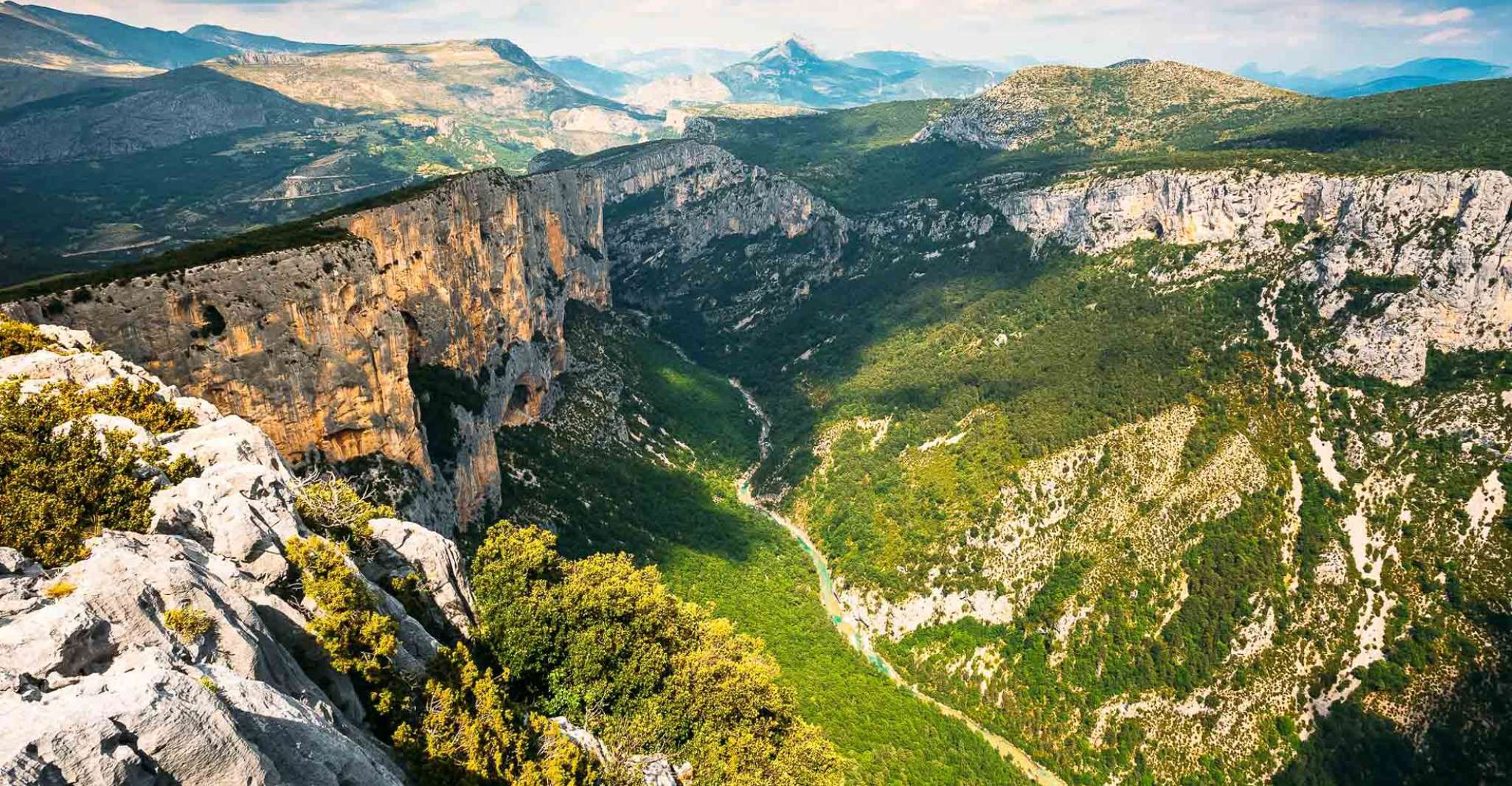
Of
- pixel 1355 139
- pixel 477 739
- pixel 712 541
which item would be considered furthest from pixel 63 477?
pixel 1355 139

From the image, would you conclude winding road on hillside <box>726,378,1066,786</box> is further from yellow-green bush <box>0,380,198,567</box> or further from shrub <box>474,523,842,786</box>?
yellow-green bush <box>0,380,198,567</box>

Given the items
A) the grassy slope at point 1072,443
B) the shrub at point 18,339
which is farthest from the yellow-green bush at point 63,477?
the grassy slope at point 1072,443

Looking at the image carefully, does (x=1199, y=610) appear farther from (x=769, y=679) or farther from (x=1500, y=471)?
(x=769, y=679)

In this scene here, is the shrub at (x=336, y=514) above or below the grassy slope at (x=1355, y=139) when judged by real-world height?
below

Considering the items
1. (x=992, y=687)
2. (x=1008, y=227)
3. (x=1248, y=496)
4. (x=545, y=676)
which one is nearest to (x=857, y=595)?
(x=992, y=687)

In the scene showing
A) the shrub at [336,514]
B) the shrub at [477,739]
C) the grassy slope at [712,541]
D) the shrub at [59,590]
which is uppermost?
the shrub at [59,590]

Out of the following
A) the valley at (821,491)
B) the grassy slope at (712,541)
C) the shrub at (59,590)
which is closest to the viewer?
the shrub at (59,590)

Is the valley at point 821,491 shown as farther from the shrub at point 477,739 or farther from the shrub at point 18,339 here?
the shrub at point 18,339
